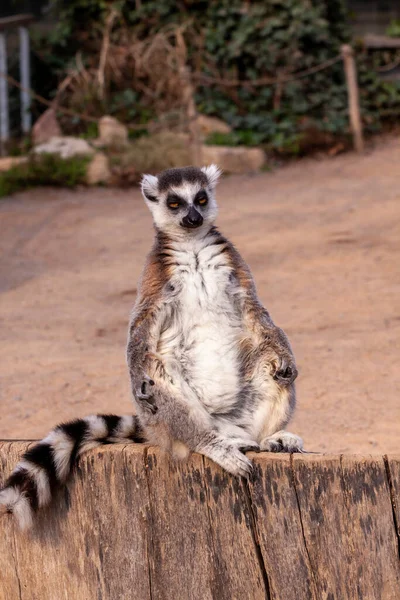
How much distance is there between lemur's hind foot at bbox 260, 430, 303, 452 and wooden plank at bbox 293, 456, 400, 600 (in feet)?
1.75

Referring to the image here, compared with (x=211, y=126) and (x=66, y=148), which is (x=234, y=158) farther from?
(x=66, y=148)

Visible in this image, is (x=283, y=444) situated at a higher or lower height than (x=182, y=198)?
lower

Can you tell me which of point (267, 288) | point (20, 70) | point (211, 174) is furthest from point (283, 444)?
point (20, 70)

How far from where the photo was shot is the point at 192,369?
3.37 m

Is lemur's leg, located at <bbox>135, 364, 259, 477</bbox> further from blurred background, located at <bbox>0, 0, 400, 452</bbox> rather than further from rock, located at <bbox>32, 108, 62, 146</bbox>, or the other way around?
rock, located at <bbox>32, 108, 62, 146</bbox>

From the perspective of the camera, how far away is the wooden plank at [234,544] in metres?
2.64

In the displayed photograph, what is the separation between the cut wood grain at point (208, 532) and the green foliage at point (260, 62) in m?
11.1

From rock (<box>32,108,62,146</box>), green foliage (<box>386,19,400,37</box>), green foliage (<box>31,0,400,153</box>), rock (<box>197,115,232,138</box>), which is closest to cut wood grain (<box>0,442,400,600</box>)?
green foliage (<box>31,0,400,153</box>)

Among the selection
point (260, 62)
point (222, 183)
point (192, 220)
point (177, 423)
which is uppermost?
point (192, 220)

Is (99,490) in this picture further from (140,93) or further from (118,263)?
(140,93)

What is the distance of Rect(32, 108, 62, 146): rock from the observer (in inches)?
550

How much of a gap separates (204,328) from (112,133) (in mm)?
10226

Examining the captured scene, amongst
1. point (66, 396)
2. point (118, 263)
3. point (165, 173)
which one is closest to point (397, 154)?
point (118, 263)

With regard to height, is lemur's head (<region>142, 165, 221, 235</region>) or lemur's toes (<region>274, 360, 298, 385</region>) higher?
lemur's head (<region>142, 165, 221, 235</region>)
